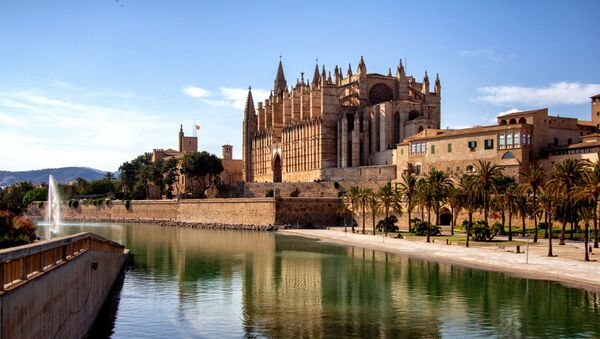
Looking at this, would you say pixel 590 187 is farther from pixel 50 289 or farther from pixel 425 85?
pixel 425 85

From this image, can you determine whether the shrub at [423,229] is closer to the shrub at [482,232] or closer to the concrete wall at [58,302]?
the shrub at [482,232]

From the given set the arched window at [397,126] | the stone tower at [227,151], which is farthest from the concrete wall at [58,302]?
the stone tower at [227,151]

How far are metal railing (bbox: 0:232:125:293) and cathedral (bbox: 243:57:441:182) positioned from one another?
63386mm

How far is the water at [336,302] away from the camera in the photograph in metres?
21.2

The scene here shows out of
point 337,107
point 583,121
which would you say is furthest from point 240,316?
point 337,107

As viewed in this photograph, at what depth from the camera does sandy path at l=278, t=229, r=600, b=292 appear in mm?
31125

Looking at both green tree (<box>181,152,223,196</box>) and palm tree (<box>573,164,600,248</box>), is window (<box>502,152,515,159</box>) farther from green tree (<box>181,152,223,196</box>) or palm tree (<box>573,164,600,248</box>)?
green tree (<box>181,152,223,196</box>)

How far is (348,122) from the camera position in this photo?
306 feet

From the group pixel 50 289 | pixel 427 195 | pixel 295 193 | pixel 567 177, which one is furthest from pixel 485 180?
pixel 295 193

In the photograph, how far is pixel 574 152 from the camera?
57.5 m

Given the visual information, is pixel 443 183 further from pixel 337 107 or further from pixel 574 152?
pixel 337 107

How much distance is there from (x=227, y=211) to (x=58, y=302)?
72.5 metres

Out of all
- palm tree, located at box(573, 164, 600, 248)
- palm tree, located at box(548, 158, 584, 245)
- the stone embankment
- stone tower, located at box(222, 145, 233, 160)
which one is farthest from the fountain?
stone tower, located at box(222, 145, 233, 160)

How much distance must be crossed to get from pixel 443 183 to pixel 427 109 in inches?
1172
